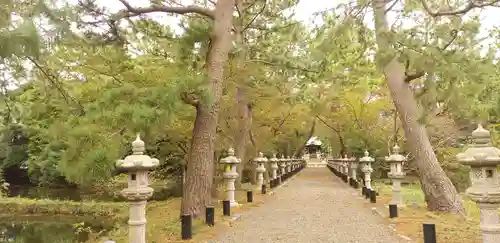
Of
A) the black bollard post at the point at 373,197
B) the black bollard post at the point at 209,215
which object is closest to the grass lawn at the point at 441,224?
the black bollard post at the point at 373,197

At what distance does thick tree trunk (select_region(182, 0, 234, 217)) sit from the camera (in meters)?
7.46

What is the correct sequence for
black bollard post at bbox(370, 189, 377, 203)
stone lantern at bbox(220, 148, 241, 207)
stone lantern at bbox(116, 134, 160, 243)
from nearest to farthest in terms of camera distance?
stone lantern at bbox(116, 134, 160, 243)
stone lantern at bbox(220, 148, 241, 207)
black bollard post at bbox(370, 189, 377, 203)

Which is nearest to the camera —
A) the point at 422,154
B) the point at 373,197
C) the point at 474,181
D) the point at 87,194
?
the point at 474,181

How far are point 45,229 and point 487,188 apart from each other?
14914 millimetres

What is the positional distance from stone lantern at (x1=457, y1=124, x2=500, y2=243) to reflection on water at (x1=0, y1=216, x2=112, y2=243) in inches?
422

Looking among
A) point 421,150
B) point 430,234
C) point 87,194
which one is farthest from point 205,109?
point 87,194

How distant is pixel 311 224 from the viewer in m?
7.39

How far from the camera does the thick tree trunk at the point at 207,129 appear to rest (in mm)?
7461

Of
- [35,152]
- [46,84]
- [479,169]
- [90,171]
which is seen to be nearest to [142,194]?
[90,171]

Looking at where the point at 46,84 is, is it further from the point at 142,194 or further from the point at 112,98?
the point at 142,194

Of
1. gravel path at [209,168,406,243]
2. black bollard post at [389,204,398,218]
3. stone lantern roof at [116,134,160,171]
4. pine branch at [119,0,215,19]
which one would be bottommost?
gravel path at [209,168,406,243]

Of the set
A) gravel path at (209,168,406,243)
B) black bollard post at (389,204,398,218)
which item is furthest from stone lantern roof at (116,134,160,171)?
black bollard post at (389,204,398,218)

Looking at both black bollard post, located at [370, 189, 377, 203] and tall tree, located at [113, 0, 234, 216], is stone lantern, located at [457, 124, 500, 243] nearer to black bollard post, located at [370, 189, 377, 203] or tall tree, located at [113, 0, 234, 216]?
tall tree, located at [113, 0, 234, 216]

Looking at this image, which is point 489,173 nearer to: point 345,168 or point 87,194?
point 345,168
